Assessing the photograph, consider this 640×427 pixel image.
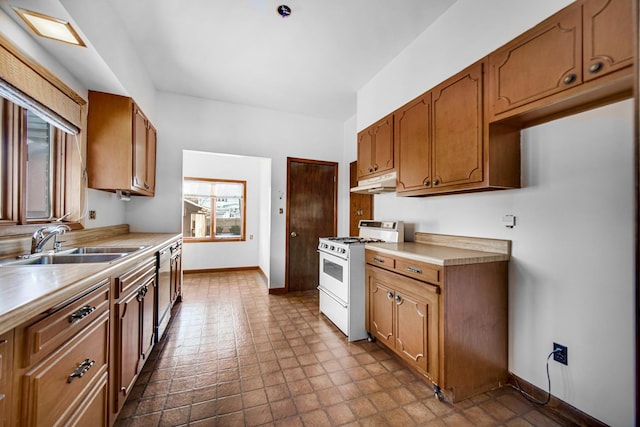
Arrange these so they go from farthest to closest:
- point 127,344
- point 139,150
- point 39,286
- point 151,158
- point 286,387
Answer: point 151,158 → point 139,150 → point 286,387 → point 127,344 → point 39,286

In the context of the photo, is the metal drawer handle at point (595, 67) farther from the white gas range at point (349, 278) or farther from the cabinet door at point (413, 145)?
the white gas range at point (349, 278)

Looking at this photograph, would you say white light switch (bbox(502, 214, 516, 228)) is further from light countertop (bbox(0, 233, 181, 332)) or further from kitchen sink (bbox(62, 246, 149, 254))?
kitchen sink (bbox(62, 246, 149, 254))

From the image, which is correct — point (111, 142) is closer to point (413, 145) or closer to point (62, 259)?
point (62, 259)

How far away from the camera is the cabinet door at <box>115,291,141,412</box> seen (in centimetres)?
147

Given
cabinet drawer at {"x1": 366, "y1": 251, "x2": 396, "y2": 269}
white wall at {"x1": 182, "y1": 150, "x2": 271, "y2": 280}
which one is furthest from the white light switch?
white wall at {"x1": 182, "y1": 150, "x2": 271, "y2": 280}

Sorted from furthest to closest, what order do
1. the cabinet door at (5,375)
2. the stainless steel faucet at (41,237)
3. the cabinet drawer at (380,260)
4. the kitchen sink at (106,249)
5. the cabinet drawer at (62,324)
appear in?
the cabinet drawer at (380,260), the kitchen sink at (106,249), the stainless steel faucet at (41,237), the cabinet drawer at (62,324), the cabinet door at (5,375)

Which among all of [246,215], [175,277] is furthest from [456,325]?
[246,215]

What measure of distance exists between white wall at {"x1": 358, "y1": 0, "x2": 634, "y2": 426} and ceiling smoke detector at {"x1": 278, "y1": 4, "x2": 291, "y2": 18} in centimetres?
131

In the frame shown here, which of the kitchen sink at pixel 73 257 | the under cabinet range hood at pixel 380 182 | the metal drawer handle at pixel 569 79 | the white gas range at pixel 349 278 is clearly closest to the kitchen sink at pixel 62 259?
the kitchen sink at pixel 73 257

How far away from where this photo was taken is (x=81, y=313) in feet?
3.61

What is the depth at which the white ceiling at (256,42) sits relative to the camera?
6.92 feet

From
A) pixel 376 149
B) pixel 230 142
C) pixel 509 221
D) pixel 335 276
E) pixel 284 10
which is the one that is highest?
pixel 284 10

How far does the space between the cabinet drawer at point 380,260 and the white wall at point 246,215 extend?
297cm

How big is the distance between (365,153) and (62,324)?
291 centimetres
